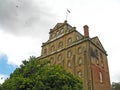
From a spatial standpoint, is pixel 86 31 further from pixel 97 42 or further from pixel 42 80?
pixel 42 80

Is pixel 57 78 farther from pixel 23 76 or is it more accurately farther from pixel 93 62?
pixel 93 62

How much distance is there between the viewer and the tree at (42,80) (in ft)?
64.8

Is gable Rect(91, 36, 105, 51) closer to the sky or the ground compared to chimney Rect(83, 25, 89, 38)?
A: closer to the ground

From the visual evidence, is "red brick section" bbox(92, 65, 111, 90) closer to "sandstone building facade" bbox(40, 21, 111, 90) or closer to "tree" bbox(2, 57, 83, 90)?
"sandstone building facade" bbox(40, 21, 111, 90)

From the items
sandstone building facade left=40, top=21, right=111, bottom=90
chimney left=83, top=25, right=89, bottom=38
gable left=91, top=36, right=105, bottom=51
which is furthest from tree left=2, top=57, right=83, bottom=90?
gable left=91, top=36, right=105, bottom=51

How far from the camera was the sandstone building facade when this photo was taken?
3116 cm

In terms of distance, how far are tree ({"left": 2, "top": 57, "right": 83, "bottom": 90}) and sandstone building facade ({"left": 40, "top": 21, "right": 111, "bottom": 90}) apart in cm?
914

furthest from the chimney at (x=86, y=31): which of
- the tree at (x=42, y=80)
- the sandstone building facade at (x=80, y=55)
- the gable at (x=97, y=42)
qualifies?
the tree at (x=42, y=80)

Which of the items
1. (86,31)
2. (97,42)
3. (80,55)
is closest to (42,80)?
(80,55)

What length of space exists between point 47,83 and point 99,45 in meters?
20.4

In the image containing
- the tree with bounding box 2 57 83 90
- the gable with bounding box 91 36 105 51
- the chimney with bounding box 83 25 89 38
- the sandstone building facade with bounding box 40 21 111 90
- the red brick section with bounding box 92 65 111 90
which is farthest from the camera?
the gable with bounding box 91 36 105 51

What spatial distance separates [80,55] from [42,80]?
14.1 metres

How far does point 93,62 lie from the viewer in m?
32.2

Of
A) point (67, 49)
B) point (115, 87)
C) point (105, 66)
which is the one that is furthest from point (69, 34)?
point (115, 87)
